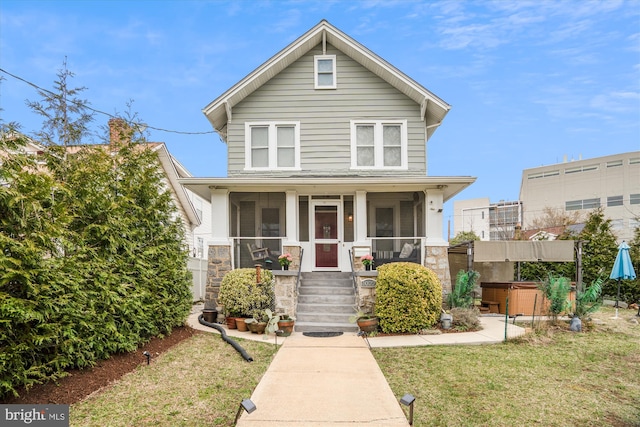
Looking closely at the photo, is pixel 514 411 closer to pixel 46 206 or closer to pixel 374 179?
pixel 46 206

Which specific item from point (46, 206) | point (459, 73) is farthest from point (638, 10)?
point (46, 206)

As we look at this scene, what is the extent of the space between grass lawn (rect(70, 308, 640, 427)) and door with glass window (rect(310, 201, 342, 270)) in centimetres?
497

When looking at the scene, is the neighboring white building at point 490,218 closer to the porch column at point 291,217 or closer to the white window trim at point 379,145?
the white window trim at point 379,145

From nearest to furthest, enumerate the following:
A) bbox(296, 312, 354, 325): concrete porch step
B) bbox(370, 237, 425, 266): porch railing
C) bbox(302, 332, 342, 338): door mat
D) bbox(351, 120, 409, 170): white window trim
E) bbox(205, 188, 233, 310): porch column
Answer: bbox(302, 332, 342, 338): door mat, bbox(296, 312, 354, 325): concrete porch step, bbox(205, 188, 233, 310): porch column, bbox(370, 237, 425, 266): porch railing, bbox(351, 120, 409, 170): white window trim

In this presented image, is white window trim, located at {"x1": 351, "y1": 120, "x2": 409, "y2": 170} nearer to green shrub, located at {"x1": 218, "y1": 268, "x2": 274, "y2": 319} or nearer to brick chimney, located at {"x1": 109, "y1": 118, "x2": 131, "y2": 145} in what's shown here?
green shrub, located at {"x1": 218, "y1": 268, "x2": 274, "y2": 319}

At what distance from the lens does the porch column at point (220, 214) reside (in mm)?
10914

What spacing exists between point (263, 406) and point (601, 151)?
50.0 meters

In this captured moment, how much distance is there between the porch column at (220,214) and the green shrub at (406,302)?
190 inches

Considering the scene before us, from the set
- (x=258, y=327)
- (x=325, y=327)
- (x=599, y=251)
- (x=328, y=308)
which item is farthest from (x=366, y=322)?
(x=599, y=251)

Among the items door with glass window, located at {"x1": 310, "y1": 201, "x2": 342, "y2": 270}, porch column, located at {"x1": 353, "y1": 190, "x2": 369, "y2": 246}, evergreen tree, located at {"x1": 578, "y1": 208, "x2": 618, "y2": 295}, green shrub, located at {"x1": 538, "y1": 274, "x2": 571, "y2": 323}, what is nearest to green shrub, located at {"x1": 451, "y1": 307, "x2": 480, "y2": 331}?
green shrub, located at {"x1": 538, "y1": 274, "x2": 571, "y2": 323}

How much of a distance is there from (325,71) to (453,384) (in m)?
10.0

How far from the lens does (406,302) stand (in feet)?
27.8

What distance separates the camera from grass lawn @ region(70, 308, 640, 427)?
4266mm

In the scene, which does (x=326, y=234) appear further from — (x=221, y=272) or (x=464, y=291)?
(x=464, y=291)
